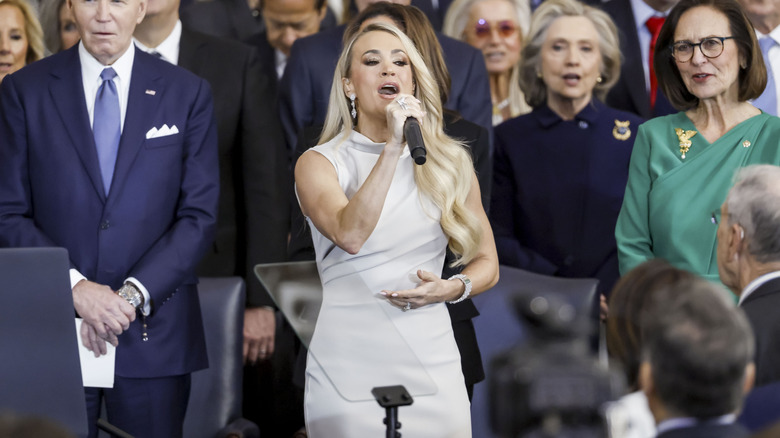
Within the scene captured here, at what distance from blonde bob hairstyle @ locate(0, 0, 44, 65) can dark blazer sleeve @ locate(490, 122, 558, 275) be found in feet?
5.74

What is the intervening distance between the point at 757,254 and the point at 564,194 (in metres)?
1.50

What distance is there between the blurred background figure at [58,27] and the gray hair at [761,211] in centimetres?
271

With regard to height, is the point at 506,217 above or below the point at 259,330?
above

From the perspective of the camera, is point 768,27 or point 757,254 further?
point 768,27

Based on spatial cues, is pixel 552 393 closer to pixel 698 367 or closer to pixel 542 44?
pixel 698 367

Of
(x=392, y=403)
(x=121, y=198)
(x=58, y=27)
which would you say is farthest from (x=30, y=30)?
(x=392, y=403)

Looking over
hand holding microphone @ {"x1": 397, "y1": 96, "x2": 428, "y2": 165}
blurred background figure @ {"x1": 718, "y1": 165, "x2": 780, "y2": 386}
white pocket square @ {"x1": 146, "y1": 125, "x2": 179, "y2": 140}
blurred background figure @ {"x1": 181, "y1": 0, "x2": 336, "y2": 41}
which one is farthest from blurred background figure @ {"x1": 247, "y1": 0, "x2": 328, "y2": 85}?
blurred background figure @ {"x1": 718, "y1": 165, "x2": 780, "y2": 386}

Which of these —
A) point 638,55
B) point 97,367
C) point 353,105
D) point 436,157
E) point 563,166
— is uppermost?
point 638,55

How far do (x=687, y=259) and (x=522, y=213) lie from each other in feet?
2.81

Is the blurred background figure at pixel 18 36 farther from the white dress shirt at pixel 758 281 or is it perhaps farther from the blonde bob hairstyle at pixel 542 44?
the white dress shirt at pixel 758 281

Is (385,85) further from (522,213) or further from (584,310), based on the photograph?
(522,213)

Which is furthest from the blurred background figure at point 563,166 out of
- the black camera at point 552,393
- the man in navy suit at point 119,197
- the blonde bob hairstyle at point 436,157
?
the black camera at point 552,393

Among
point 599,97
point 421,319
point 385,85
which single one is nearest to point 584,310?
point 421,319

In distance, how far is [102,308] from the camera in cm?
308
